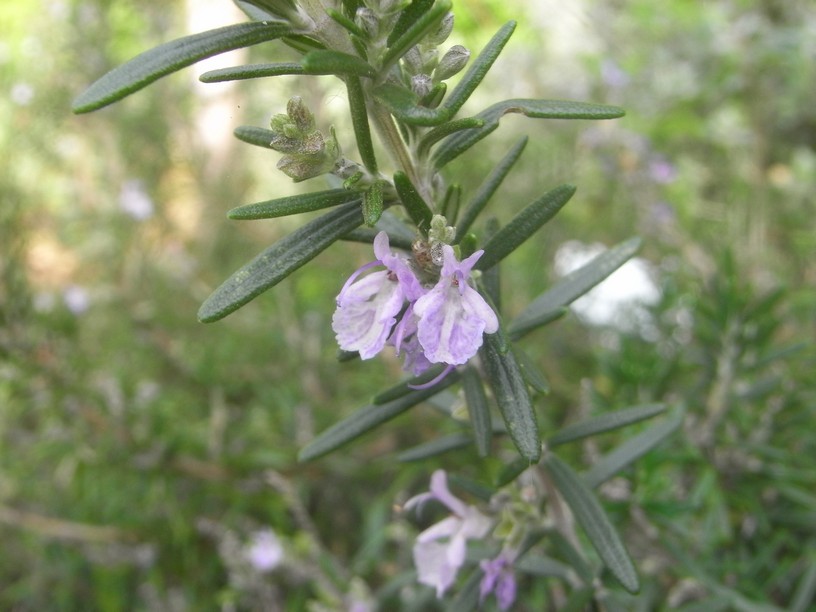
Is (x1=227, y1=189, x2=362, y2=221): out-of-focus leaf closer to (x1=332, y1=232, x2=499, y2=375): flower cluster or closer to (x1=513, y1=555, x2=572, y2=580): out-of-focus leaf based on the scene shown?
(x1=332, y1=232, x2=499, y2=375): flower cluster

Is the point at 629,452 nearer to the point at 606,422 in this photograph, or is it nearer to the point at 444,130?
the point at 606,422

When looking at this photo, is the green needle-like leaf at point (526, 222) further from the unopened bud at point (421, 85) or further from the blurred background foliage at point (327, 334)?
the blurred background foliage at point (327, 334)

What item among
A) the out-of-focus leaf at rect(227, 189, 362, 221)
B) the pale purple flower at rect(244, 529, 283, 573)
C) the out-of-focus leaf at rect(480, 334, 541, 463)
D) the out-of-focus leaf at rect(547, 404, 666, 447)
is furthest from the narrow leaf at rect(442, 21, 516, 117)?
the pale purple flower at rect(244, 529, 283, 573)

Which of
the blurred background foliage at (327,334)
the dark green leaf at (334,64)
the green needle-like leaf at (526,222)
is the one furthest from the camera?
the blurred background foliage at (327,334)

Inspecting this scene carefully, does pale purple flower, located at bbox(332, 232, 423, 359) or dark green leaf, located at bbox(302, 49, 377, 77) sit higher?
dark green leaf, located at bbox(302, 49, 377, 77)

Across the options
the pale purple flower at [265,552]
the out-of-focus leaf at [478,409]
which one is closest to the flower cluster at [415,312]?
the out-of-focus leaf at [478,409]

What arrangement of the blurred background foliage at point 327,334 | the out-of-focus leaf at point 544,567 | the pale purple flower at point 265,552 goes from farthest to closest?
the pale purple flower at point 265,552, the blurred background foliage at point 327,334, the out-of-focus leaf at point 544,567

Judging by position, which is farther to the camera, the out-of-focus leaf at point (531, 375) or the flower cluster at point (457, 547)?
the flower cluster at point (457, 547)

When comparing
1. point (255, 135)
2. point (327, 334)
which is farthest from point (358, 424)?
point (327, 334)
